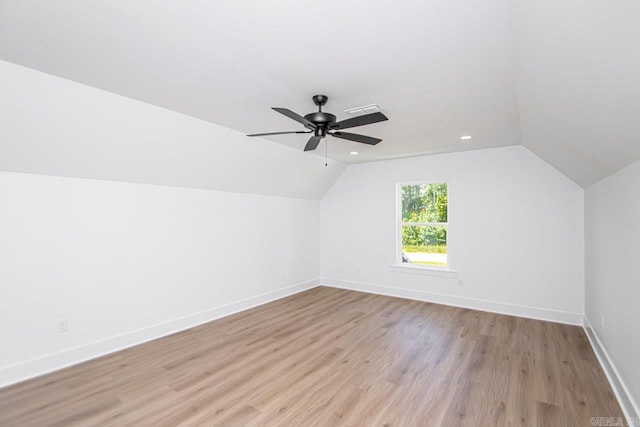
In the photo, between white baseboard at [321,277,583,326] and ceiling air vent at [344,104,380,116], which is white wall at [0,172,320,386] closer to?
white baseboard at [321,277,583,326]

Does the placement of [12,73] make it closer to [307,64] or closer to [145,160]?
[145,160]

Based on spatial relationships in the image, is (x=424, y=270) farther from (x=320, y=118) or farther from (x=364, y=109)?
(x=320, y=118)

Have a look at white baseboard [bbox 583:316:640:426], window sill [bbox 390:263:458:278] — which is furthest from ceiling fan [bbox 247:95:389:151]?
window sill [bbox 390:263:458:278]

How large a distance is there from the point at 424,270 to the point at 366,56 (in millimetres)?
4231

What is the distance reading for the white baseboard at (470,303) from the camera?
4.29 metres

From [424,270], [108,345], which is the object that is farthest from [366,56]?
[424,270]

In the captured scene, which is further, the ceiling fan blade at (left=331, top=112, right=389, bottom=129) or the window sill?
the window sill

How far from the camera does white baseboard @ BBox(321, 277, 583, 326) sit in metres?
4.29

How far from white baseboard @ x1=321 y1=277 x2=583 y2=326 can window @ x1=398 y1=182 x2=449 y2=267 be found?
1.83ft

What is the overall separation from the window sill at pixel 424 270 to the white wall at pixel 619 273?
1.85 m

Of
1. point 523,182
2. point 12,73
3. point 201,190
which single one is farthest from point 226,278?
point 523,182

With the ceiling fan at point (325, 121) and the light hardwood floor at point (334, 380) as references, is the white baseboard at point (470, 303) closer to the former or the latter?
the light hardwood floor at point (334, 380)

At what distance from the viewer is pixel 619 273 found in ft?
8.71

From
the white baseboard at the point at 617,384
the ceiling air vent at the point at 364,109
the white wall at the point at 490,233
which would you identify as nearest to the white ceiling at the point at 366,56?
the ceiling air vent at the point at 364,109
